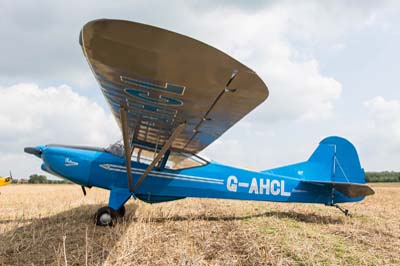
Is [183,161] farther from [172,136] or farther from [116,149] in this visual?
[172,136]

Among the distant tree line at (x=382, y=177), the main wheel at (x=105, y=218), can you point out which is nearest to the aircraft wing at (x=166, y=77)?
the main wheel at (x=105, y=218)

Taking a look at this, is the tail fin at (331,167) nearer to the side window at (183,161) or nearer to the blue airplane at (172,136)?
the blue airplane at (172,136)

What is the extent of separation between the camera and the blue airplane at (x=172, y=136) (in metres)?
2.72

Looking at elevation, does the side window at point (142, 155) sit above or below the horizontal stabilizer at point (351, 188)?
above

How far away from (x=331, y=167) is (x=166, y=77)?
6010mm

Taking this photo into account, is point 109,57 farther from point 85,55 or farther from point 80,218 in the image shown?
point 80,218

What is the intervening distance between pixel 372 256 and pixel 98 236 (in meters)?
3.72

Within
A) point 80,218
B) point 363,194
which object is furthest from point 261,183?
point 80,218

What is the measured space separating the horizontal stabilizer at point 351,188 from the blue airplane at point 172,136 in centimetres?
2

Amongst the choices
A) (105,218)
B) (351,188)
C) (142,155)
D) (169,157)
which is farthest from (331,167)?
(105,218)

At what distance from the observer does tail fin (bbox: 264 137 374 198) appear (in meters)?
7.53

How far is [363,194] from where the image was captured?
23.1 feet

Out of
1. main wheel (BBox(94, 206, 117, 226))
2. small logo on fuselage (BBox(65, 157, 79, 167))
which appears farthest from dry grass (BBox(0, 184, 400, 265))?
small logo on fuselage (BBox(65, 157, 79, 167))

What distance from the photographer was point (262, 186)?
279 inches
